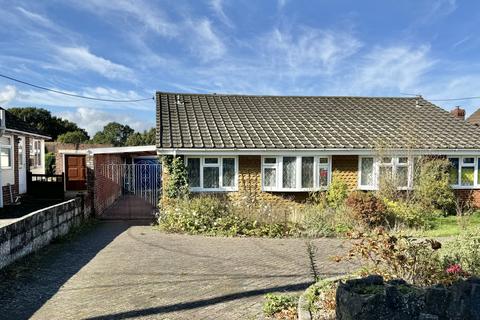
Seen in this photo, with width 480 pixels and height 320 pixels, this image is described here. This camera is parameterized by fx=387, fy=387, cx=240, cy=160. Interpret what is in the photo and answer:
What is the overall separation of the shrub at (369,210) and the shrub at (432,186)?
8.97 ft

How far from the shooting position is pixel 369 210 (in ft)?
37.1

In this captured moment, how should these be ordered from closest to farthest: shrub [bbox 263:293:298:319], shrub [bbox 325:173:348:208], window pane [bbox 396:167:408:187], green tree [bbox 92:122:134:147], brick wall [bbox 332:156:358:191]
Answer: shrub [bbox 263:293:298:319]
shrub [bbox 325:173:348:208]
window pane [bbox 396:167:408:187]
brick wall [bbox 332:156:358:191]
green tree [bbox 92:122:134:147]

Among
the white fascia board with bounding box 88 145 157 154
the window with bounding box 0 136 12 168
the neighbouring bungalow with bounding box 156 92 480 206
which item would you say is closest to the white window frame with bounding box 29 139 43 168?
the window with bounding box 0 136 12 168

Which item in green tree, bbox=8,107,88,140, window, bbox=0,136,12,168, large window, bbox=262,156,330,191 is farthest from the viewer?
green tree, bbox=8,107,88,140

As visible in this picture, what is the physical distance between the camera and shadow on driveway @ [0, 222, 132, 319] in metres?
5.50

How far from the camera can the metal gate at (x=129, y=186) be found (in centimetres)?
1505

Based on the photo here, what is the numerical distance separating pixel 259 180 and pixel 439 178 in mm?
6708

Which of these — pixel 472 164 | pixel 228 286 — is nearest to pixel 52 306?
pixel 228 286

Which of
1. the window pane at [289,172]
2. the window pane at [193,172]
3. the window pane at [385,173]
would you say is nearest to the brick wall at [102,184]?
the window pane at [193,172]

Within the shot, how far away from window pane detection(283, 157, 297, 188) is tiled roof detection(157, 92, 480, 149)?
502mm

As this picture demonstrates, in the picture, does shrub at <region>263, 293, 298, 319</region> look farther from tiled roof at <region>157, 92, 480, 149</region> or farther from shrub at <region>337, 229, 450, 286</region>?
tiled roof at <region>157, 92, 480, 149</region>

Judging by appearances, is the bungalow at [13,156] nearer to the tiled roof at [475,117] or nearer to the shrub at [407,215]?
the shrub at [407,215]

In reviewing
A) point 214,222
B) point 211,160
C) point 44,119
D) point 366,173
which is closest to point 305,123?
point 366,173

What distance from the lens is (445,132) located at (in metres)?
16.6
